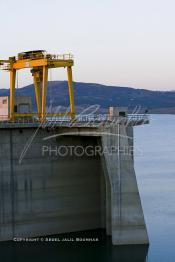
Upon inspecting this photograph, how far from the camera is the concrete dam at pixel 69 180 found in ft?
137

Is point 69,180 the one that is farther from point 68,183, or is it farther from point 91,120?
point 91,120

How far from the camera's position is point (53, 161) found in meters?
45.5

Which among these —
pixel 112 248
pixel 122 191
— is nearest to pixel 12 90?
pixel 122 191

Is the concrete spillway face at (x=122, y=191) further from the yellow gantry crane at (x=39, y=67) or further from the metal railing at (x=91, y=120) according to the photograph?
the yellow gantry crane at (x=39, y=67)

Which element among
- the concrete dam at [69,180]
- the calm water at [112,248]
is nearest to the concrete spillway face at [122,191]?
the concrete dam at [69,180]

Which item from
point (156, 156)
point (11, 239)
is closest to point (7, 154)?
point (11, 239)

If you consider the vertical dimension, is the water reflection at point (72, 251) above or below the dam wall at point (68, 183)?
below

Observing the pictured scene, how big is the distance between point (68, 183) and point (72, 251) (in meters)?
5.41

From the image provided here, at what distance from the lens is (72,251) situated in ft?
142

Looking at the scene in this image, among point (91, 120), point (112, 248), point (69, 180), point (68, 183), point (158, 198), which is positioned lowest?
point (112, 248)

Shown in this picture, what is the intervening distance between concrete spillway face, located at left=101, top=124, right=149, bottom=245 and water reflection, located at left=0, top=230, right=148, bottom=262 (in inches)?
31.4

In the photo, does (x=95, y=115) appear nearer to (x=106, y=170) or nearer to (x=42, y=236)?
(x=106, y=170)

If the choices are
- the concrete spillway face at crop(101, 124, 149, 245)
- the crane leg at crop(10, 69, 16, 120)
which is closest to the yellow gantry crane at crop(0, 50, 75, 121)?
the crane leg at crop(10, 69, 16, 120)

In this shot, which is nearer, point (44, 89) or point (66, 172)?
point (66, 172)
